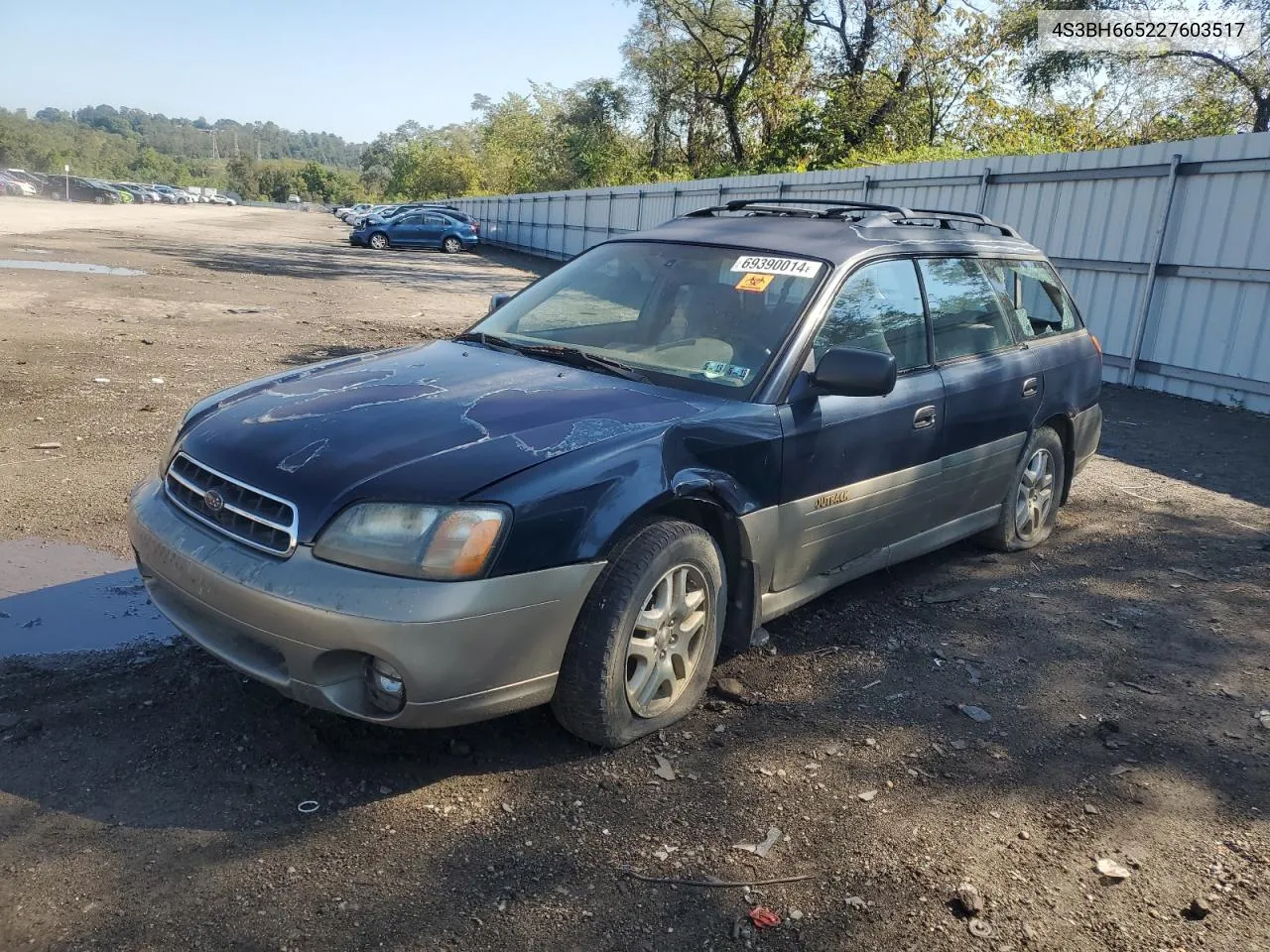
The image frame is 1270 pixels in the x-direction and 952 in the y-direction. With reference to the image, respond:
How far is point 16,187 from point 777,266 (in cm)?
9170

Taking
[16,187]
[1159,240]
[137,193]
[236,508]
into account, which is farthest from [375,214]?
[137,193]

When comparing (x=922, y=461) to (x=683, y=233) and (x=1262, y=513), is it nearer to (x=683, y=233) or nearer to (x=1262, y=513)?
Result: (x=683, y=233)

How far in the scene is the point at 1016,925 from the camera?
265 centimetres

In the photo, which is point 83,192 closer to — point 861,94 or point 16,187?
point 16,187

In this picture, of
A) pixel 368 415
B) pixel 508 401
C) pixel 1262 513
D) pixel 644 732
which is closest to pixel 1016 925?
pixel 644 732

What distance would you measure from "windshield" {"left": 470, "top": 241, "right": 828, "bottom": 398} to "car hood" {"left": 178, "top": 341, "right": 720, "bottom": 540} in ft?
0.77

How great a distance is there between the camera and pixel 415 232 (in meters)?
37.5

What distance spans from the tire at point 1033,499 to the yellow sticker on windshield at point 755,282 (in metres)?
1.98

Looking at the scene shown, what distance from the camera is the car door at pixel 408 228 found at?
3741cm

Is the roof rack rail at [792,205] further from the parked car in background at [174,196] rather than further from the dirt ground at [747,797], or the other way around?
the parked car in background at [174,196]

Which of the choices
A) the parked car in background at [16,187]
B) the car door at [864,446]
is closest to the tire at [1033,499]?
the car door at [864,446]

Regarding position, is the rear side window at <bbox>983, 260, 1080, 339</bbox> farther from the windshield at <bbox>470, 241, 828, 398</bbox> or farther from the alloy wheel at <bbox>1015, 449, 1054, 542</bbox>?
the windshield at <bbox>470, 241, 828, 398</bbox>

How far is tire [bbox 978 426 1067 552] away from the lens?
544 cm

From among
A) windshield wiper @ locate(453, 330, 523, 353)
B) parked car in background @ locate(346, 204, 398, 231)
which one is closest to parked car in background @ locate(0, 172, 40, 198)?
parked car in background @ locate(346, 204, 398, 231)
